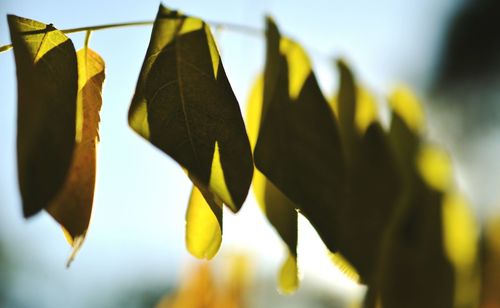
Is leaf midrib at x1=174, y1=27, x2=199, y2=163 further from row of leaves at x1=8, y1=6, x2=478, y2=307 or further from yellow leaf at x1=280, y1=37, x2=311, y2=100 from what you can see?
yellow leaf at x1=280, y1=37, x2=311, y2=100

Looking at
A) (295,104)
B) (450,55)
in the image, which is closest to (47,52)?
(295,104)

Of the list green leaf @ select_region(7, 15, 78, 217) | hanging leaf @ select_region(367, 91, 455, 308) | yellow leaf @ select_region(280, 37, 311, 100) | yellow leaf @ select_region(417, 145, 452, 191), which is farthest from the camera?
yellow leaf @ select_region(417, 145, 452, 191)

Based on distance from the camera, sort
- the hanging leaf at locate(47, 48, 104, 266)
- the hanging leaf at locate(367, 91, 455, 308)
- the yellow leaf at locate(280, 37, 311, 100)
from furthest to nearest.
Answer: the hanging leaf at locate(367, 91, 455, 308)
the yellow leaf at locate(280, 37, 311, 100)
the hanging leaf at locate(47, 48, 104, 266)

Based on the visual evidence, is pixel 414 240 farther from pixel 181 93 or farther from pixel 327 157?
pixel 181 93

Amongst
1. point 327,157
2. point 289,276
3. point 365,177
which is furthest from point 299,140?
point 365,177

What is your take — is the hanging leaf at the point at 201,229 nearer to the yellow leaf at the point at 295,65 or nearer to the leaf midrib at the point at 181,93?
the leaf midrib at the point at 181,93

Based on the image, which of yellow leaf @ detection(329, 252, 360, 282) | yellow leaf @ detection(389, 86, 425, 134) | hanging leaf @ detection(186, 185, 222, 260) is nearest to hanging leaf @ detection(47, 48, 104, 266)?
hanging leaf @ detection(186, 185, 222, 260)

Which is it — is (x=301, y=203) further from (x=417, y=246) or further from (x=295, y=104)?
(x=417, y=246)
